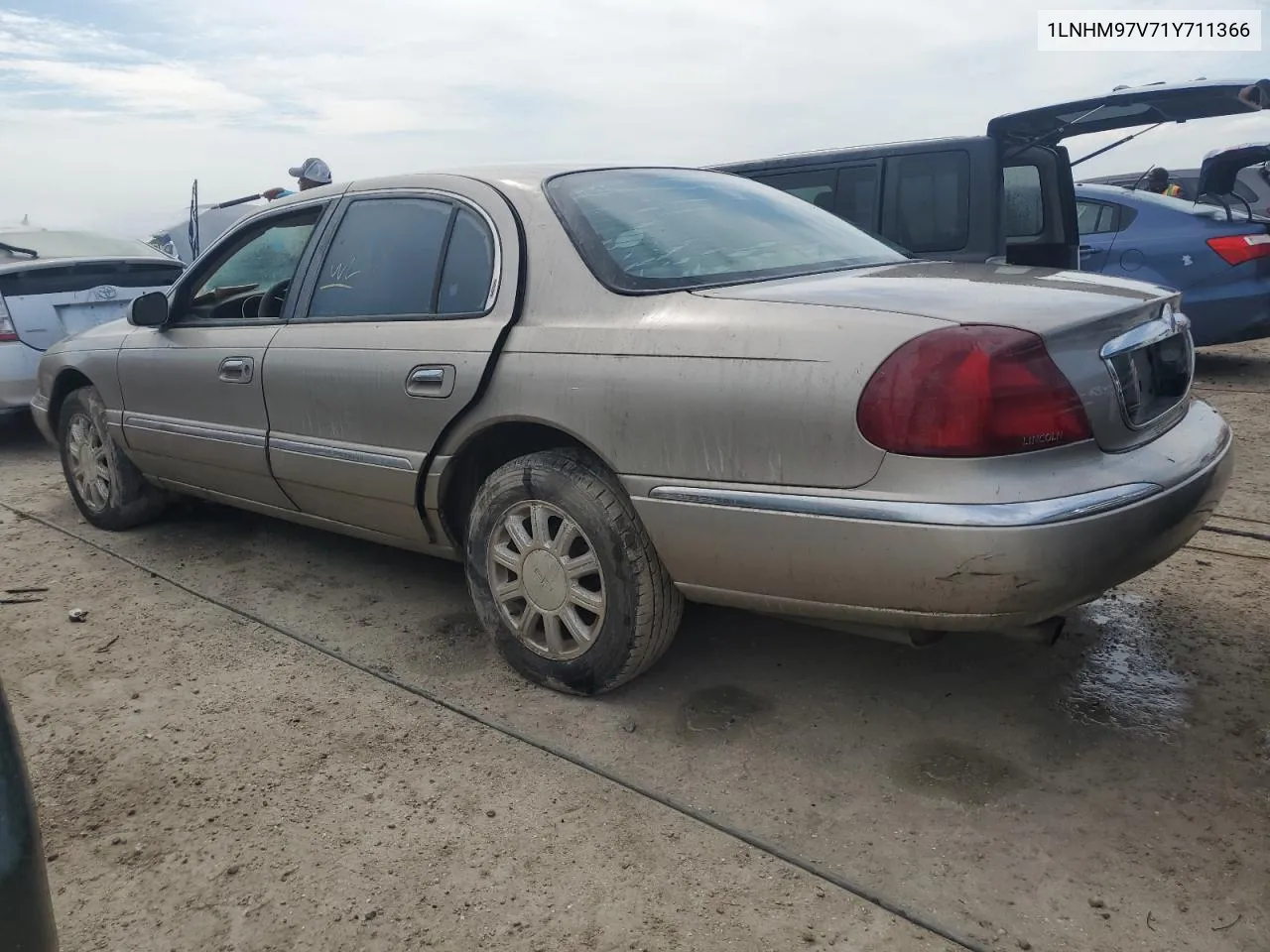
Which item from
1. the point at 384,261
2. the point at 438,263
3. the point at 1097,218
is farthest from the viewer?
the point at 1097,218

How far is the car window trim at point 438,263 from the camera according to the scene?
2973mm

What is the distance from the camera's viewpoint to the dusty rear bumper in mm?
2107

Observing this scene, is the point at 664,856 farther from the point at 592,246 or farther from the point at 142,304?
the point at 142,304

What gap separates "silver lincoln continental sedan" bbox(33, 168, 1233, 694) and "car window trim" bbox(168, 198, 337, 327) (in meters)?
0.02

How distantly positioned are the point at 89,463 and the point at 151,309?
44.2 inches

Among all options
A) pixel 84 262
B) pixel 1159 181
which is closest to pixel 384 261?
pixel 84 262

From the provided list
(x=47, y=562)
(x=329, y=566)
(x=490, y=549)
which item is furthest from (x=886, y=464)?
(x=47, y=562)

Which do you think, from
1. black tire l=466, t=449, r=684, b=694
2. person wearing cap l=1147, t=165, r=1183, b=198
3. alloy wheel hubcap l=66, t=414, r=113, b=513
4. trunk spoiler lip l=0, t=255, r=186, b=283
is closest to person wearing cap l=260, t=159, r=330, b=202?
trunk spoiler lip l=0, t=255, r=186, b=283

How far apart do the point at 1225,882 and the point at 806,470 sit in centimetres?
113

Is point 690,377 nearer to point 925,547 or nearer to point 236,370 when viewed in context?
point 925,547

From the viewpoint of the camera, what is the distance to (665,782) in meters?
2.46

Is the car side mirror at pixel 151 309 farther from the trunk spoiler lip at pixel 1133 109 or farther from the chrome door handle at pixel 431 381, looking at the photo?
the trunk spoiler lip at pixel 1133 109

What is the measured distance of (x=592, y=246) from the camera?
2811mm

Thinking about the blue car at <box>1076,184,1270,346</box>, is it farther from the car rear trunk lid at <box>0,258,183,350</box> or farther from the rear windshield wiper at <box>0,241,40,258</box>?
the rear windshield wiper at <box>0,241,40,258</box>
